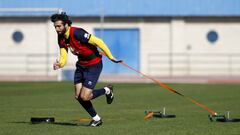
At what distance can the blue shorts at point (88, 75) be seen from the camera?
544 inches

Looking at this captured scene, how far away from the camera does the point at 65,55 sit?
Result: 1396 centimetres

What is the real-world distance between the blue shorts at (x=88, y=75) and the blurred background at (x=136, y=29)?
32.5 metres

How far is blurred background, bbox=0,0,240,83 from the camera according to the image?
4700cm

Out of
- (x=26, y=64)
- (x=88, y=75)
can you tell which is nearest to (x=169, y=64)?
(x=26, y=64)

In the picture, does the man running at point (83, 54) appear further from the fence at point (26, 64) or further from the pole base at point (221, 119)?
the fence at point (26, 64)

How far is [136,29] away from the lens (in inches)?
1884

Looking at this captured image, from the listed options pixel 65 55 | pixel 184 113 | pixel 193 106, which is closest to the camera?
pixel 65 55

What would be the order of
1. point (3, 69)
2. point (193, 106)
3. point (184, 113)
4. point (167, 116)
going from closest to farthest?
point (167, 116) → point (184, 113) → point (193, 106) → point (3, 69)

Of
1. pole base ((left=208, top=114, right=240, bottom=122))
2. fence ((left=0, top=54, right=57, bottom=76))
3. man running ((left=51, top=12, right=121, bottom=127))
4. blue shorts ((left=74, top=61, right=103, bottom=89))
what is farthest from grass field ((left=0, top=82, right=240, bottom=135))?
fence ((left=0, top=54, right=57, bottom=76))

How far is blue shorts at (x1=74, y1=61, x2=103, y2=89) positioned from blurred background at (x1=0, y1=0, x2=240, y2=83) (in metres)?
32.5

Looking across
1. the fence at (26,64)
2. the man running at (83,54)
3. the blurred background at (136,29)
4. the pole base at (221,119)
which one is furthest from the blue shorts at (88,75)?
the blurred background at (136,29)

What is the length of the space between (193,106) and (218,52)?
90.3ft
